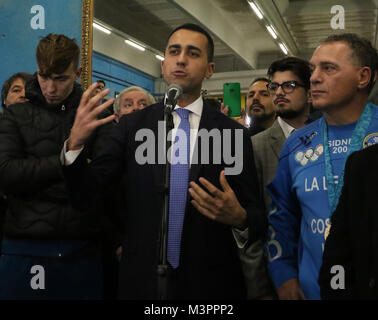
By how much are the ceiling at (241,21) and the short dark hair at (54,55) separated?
115 cm

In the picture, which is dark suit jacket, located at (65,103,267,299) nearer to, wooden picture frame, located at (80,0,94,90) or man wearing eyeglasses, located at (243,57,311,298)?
man wearing eyeglasses, located at (243,57,311,298)

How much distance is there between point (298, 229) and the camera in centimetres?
172

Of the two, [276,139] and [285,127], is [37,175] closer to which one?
[276,139]

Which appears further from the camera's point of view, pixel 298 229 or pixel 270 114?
pixel 270 114

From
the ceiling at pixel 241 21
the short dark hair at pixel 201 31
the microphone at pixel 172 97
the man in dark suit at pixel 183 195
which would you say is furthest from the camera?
the ceiling at pixel 241 21

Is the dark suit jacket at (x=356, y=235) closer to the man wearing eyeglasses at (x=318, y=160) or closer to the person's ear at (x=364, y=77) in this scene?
the man wearing eyeglasses at (x=318, y=160)

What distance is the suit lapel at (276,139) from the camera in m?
2.14

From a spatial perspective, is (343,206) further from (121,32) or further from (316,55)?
(121,32)

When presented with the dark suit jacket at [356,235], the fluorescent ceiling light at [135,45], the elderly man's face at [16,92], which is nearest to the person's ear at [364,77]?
the dark suit jacket at [356,235]

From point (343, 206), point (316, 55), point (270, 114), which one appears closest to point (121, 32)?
point (270, 114)

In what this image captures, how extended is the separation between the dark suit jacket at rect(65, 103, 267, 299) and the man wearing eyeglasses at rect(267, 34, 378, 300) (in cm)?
16

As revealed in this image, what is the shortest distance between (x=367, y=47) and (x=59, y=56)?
4.32 ft

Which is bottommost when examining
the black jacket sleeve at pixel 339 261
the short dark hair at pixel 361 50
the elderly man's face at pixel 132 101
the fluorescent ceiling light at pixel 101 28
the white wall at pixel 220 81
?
the black jacket sleeve at pixel 339 261
